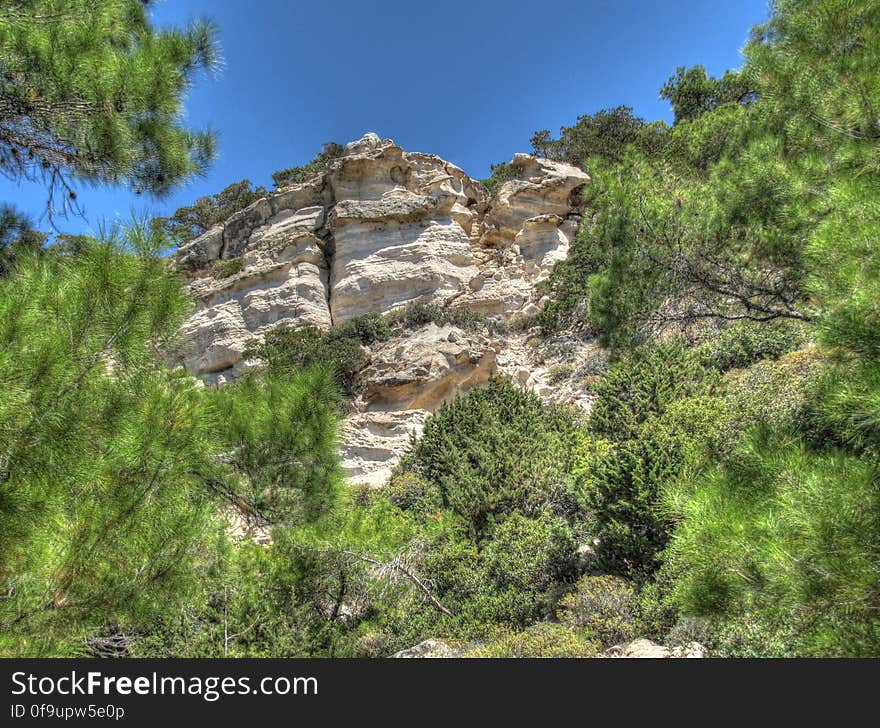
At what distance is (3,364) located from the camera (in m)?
1.64

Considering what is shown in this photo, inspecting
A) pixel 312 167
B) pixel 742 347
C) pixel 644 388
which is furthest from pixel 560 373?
pixel 312 167

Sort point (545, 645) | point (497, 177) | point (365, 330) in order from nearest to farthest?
1. point (545, 645)
2. point (365, 330)
3. point (497, 177)

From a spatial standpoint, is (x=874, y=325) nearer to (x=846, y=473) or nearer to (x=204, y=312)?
(x=846, y=473)

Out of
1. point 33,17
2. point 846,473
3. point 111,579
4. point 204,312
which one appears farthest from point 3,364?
point 204,312

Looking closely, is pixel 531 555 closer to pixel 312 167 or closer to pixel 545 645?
pixel 545 645

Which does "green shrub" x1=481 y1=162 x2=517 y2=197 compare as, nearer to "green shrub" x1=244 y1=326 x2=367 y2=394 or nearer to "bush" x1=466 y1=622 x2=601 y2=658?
"green shrub" x1=244 y1=326 x2=367 y2=394

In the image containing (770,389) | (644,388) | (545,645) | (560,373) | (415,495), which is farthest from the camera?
(560,373)

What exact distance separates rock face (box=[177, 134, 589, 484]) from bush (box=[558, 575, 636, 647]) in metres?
11.7

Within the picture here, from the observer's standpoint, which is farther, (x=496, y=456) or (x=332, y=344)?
(x=332, y=344)

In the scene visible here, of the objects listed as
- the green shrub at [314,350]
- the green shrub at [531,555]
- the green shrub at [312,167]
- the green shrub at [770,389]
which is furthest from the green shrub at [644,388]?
the green shrub at [312,167]

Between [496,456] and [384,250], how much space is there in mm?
13330

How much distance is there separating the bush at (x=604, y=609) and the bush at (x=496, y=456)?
6.62 feet

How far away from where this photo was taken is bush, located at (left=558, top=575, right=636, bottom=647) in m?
5.28

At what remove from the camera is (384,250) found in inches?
808
